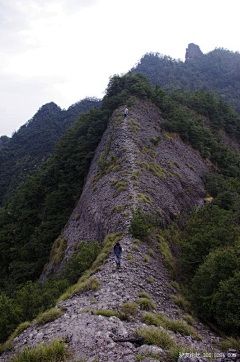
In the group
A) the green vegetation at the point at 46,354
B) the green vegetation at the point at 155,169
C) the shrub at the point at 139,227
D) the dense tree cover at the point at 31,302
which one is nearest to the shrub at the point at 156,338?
the green vegetation at the point at 46,354

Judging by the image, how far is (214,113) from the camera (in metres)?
54.7

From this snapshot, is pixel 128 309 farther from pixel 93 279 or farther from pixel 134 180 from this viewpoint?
pixel 134 180

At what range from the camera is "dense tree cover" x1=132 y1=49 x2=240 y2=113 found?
105m

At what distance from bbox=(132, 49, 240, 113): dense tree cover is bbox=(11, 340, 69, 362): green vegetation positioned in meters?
94.3

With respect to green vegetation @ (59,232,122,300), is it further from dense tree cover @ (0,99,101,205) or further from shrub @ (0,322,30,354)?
dense tree cover @ (0,99,101,205)

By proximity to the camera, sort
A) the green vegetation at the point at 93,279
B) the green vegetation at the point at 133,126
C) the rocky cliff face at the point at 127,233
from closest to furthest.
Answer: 1. the rocky cliff face at the point at 127,233
2. the green vegetation at the point at 93,279
3. the green vegetation at the point at 133,126

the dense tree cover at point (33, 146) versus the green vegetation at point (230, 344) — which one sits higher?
the dense tree cover at point (33, 146)

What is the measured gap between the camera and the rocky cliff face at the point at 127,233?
7039 millimetres

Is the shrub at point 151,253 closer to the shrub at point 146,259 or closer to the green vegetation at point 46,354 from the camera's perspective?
the shrub at point 146,259


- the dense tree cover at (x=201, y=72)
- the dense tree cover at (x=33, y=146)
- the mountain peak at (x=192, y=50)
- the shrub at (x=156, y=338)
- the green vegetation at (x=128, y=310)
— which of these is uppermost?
the mountain peak at (x=192, y=50)

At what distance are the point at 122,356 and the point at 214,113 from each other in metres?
55.1

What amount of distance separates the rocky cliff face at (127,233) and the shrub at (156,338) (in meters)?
0.14

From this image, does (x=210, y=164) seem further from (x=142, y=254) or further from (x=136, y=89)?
(x=142, y=254)

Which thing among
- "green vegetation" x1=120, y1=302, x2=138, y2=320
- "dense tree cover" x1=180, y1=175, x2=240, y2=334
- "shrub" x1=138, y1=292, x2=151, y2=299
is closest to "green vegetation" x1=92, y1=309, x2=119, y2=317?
"green vegetation" x1=120, y1=302, x2=138, y2=320
